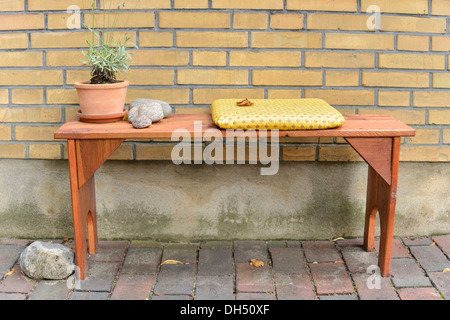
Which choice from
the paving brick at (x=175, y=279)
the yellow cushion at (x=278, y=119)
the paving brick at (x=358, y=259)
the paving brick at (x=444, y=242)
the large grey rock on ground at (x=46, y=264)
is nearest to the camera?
the yellow cushion at (x=278, y=119)

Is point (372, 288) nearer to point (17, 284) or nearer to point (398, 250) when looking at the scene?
point (398, 250)

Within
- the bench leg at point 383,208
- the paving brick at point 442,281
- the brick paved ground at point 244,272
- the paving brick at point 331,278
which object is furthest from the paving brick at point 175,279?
the paving brick at point 442,281

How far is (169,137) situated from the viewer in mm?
2596

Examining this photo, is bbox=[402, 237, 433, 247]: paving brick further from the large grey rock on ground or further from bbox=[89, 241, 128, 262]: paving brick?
the large grey rock on ground

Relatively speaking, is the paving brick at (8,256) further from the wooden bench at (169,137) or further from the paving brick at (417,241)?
the paving brick at (417,241)

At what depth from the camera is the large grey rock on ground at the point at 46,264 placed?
2.79 metres

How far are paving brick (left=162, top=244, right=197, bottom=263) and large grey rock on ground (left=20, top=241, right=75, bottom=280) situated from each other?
53 cm

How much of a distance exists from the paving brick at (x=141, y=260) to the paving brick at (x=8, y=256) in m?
0.62

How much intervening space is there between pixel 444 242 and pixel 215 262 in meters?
1.39

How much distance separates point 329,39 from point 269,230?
1175mm

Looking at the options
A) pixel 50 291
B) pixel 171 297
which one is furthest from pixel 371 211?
pixel 50 291

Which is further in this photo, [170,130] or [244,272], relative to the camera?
[244,272]

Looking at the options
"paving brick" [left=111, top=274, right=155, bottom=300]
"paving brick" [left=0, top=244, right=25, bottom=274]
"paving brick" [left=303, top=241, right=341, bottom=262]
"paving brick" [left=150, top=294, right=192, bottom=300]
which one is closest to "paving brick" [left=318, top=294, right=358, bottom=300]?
"paving brick" [left=303, top=241, right=341, bottom=262]

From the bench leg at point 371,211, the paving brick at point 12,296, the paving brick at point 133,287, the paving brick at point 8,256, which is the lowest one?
the paving brick at point 12,296
